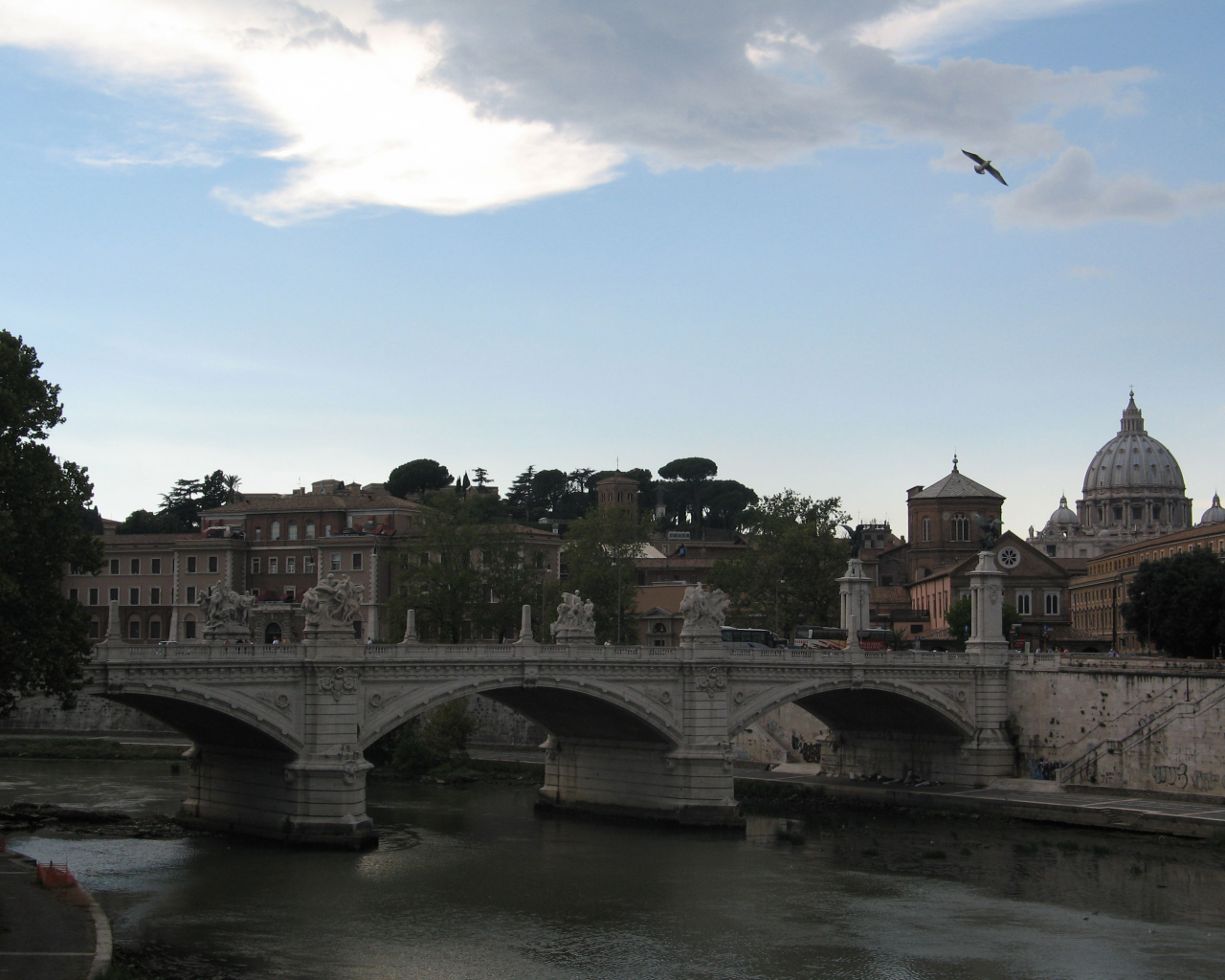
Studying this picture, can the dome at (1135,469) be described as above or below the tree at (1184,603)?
above

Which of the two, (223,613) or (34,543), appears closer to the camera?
(34,543)

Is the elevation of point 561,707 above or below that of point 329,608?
below

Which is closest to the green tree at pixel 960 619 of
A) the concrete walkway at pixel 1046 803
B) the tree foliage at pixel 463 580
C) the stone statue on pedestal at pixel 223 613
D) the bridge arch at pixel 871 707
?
the tree foliage at pixel 463 580

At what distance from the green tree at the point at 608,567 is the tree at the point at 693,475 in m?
75.6

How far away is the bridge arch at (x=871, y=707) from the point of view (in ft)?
158

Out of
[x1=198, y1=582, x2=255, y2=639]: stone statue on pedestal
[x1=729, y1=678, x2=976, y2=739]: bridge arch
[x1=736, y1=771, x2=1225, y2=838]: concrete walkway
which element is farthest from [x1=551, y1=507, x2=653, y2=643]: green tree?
[x1=198, y1=582, x2=255, y2=639]: stone statue on pedestal

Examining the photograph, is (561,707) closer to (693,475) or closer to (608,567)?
(608,567)

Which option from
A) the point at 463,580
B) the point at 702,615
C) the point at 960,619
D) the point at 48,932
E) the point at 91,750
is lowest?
the point at 48,932

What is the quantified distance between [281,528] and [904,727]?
46.1 meters

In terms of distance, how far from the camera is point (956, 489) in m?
103

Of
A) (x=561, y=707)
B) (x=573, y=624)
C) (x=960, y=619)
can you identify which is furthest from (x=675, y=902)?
(x=960, y=619)

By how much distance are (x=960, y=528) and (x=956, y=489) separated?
260 centimetres

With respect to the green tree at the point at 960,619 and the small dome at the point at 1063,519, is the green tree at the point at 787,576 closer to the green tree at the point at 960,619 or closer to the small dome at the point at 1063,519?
the green tree at the point at 960,619

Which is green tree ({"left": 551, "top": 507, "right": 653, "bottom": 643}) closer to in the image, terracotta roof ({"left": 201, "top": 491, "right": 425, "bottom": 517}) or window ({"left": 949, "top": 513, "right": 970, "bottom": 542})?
terracotta roof ({"left": 201, "top": 491, "right": 425, "bottom": 517})
